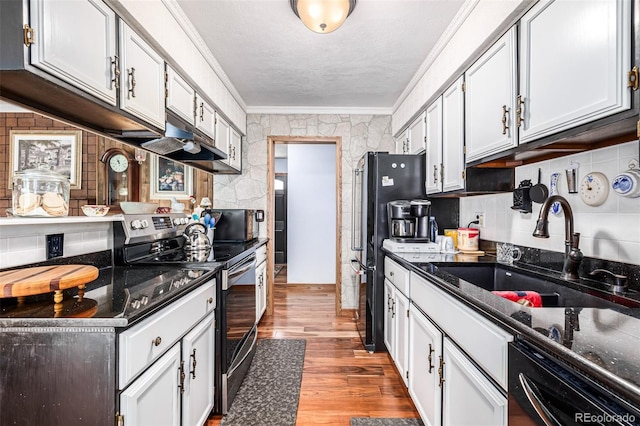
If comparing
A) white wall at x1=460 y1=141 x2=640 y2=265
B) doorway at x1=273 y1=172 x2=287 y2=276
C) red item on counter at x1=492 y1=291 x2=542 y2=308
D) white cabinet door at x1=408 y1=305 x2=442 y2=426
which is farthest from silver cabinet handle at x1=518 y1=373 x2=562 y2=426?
doorway at x1=273 y1=172 x2=287 y2=276

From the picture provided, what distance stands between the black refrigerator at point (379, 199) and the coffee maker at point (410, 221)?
0.15 metres

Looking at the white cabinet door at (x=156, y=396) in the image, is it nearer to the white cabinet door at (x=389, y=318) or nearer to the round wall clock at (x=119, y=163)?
the round wall clock at (x=119, y=163)

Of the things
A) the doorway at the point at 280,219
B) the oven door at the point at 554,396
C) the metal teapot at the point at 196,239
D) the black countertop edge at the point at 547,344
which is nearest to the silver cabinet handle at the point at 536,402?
the oven door at the point at 554,396

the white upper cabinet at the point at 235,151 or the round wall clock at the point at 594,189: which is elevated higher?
the white upper cabinet at the point at 235,151

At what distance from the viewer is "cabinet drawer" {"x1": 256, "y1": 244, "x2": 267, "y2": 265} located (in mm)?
3163

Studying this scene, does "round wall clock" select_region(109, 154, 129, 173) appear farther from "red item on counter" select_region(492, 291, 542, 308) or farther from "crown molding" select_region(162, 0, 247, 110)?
"red item on counter" select_region(492, 291, 542, 308)

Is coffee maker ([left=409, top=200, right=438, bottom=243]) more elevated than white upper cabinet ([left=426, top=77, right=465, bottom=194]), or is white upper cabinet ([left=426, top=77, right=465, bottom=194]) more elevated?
white upper cabinet ([left=426, top=77, right=465, bottom=194])

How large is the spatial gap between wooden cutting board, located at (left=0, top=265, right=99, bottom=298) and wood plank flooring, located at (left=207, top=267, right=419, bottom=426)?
4.12 ft

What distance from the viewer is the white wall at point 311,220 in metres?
5.12

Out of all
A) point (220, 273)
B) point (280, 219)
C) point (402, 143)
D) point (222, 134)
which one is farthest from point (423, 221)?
point (280, 219)

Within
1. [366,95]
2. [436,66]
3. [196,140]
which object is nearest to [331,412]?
[196,140]

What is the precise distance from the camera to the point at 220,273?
6.25ft

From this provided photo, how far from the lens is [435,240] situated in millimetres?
2717

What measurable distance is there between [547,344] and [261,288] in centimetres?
284
